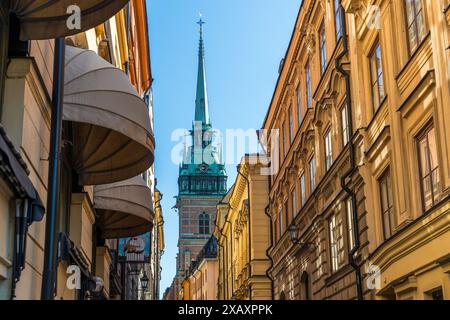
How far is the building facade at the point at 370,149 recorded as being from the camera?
1223 centimetres

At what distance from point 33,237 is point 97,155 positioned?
14.5 ft

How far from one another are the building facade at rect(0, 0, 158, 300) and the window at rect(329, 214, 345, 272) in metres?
5.39

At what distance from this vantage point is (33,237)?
912cm

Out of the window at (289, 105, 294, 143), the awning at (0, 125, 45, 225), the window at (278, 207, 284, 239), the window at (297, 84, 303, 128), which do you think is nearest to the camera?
the awning at (0, 125, 45, 225)

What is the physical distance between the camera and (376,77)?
1661cm

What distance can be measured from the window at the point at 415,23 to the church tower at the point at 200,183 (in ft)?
397

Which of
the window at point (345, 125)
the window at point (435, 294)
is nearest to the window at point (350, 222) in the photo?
the window at point (345, 125)

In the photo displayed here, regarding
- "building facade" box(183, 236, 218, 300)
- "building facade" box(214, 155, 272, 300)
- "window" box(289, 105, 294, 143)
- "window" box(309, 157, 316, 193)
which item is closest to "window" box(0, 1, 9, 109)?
"window" box(309, 157, 316, 193)

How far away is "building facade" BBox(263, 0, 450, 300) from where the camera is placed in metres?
12.2

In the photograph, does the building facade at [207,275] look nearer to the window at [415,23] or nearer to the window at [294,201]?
the window at [294,201]

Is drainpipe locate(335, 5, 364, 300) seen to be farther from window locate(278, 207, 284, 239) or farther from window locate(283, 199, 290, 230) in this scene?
window locate(278, 207, 284, 239)

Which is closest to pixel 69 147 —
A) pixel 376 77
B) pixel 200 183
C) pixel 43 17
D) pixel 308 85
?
pixel 43 17

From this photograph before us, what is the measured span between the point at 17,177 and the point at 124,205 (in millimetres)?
9434

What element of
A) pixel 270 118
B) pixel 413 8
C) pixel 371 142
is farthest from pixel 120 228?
pixel 270 118
